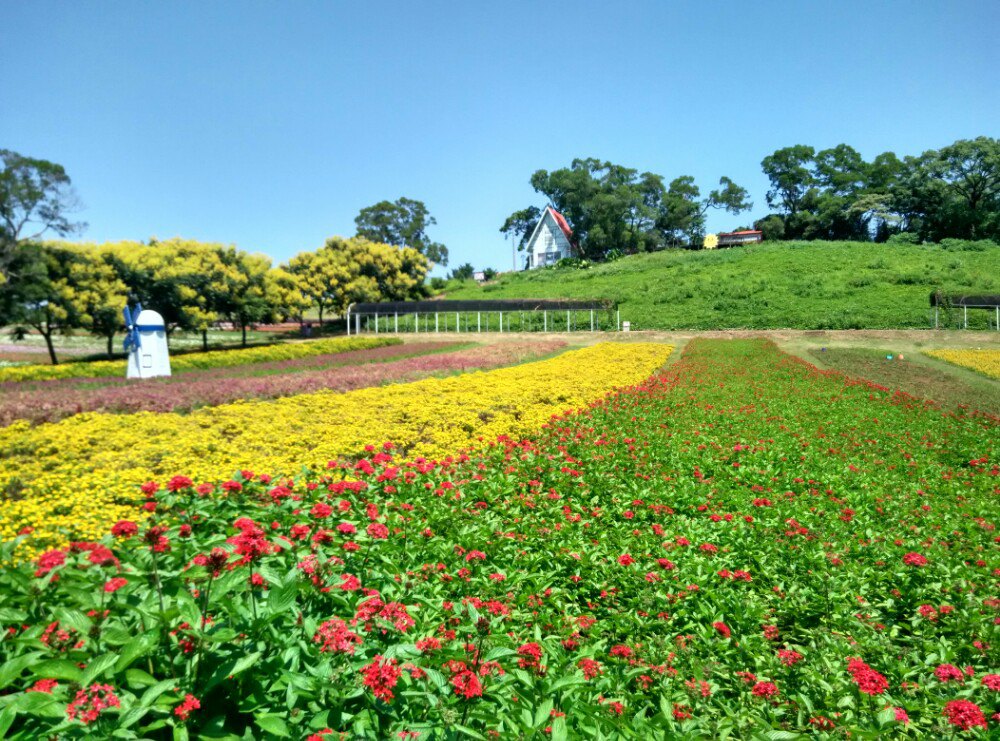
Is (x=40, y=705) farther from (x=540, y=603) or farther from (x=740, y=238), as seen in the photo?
(x=740, y=238)

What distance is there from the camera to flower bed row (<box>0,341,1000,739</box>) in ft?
6.32

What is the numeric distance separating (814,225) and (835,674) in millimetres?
68941

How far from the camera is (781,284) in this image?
38.8m

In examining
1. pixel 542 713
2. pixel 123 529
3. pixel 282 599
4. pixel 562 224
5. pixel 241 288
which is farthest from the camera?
pixel 562 224

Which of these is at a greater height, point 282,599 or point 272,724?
point 282,599

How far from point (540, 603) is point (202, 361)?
61.8 ft

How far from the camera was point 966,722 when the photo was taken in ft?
7.02

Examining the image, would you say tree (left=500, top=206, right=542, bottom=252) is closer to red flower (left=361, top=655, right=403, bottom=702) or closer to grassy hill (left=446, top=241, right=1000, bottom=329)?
grassy hill (left=446, top=241, right=1000, bottom=329)

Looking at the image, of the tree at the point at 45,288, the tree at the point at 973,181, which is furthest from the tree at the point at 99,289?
the tree at the point at 973,181

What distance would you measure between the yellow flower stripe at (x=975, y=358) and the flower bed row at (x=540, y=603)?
1140cm

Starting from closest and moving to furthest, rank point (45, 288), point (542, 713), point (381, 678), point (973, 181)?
point (381, 678)
point (542, 713)
point (45, 288)
point (973, 181)

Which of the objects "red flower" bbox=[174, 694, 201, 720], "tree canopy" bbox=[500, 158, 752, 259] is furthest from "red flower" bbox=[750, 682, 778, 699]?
"tree canopy" bbox=[500, 158, 752, 259]

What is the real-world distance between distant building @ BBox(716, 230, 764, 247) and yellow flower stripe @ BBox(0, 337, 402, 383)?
51.2 meters

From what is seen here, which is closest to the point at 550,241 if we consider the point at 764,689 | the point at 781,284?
the point at 781,284
